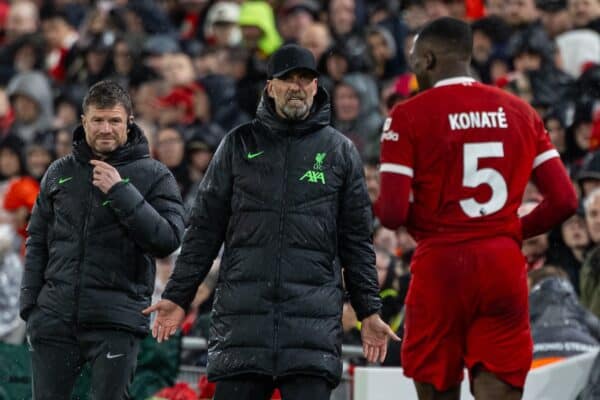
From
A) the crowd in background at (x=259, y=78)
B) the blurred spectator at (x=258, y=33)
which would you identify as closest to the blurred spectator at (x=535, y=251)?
the crowd in background at (x=259, y=78)

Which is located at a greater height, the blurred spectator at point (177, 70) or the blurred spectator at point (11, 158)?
the blurred spectator at point (177, 70)

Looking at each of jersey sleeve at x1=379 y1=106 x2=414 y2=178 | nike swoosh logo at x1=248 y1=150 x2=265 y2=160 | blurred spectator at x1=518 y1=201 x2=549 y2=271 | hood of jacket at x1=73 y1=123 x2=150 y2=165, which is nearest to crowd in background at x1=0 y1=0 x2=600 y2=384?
blurred spectator at x1=518 y1=201 x2=549 y2=271

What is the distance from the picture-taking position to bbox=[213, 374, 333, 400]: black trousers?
770 centimetres

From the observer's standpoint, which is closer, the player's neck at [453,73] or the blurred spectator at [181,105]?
the player's neck at [453,73]

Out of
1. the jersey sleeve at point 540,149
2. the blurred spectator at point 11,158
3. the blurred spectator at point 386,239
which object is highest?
the jersey sleeve at point 540,149

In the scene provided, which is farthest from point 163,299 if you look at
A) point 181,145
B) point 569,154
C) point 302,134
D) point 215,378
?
point 181,145

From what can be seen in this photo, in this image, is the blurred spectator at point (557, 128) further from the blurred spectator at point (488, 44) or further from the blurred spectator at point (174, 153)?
the blurred spectator at point (174, 153)

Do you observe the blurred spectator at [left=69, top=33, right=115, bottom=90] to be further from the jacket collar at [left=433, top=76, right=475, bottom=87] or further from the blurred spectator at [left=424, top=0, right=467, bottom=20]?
the jacket collar at [left=433, top=76, right=475, bottom=87]

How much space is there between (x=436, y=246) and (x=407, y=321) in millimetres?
369

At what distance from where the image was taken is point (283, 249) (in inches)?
304

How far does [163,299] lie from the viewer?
7.96 meters

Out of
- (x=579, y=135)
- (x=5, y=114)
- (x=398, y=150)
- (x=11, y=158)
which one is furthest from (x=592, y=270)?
(x=5, y=114)

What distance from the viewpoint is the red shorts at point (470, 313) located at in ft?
23.8

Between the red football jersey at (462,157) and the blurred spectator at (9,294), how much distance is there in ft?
23.7
